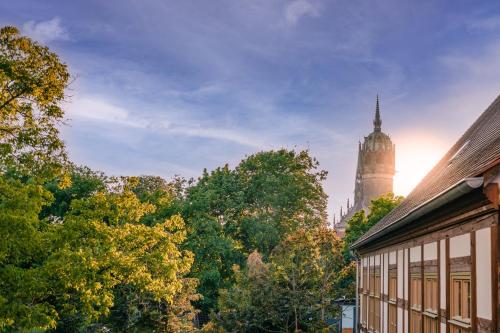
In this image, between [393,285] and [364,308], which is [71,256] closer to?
[393,285]

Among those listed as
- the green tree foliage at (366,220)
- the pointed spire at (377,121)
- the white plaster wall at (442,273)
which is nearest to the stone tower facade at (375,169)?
the pointed spire at (377,121)

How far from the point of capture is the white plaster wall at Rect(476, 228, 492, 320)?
7562mm

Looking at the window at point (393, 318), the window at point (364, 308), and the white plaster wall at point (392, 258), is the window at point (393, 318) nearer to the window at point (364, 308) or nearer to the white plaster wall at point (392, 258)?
the white plaster wall at point (392, 258)

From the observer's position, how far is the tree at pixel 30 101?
15508mm

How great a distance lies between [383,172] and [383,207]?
213 ft

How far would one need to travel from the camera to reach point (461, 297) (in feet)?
30.1

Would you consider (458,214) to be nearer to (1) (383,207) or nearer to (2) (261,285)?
(2) (261,285)

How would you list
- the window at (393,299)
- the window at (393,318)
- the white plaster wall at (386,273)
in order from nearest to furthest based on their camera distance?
the window at (393,318) < the window at (393,299) < the white plaster wall at (386,273)

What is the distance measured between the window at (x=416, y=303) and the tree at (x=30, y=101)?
33.6ft

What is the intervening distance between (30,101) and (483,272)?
43.3 feet

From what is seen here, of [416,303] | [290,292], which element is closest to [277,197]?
[290,292]

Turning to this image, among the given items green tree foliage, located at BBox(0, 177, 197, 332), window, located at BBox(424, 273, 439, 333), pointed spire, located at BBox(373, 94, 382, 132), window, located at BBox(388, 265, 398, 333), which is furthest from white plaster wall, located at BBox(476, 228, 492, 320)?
pointed spire, located at BBox(373, 94, 382, 132)

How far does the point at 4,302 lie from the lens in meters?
14.4

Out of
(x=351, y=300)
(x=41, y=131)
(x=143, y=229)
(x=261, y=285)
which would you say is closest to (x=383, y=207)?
(x=351, y=300)
